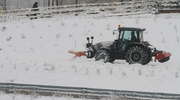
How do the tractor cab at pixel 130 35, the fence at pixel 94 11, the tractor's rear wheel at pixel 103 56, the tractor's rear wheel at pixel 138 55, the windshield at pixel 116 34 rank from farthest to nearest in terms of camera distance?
the fence at pixel 94 11, the windshield at pixel 116 34, the tractor's rear wheel at pixel 103 56, the tractor cab at pixel 130 35, the tractor's rear wheel at pixel 138 55

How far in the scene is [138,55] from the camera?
22.5m

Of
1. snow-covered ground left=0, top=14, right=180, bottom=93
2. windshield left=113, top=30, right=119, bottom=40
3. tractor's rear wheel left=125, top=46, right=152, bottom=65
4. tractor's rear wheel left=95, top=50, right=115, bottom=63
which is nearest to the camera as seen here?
snow-covered ground left=0, top=14, right=180, bottom=93

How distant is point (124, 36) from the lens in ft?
74.9

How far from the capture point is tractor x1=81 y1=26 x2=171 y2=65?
22.4 meters

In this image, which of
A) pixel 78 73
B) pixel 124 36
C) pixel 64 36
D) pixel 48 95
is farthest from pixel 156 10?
pixel 48 95

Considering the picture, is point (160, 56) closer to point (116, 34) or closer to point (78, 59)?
point (116, 34)

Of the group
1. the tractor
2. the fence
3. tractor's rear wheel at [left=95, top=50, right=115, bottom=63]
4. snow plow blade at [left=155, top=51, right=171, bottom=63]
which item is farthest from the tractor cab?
the fence

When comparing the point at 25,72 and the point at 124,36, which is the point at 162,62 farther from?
the point at 25,72

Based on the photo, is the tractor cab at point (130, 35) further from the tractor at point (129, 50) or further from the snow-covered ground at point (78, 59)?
the snow-covered ground at point (78, 59)

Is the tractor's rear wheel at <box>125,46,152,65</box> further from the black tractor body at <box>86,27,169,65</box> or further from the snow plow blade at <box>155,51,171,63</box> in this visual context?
the snow plow blade at <box>155,51,171,63</box>

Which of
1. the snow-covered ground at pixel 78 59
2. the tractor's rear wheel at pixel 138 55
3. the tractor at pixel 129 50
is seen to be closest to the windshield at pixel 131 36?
the tractor at pixel 129 50

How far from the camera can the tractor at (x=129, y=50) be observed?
73.4ft

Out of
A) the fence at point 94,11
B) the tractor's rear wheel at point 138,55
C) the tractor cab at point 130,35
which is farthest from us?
the fence at point 94,11

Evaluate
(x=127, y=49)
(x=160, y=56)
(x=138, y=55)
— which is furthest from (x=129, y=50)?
(x=160, y=56)
